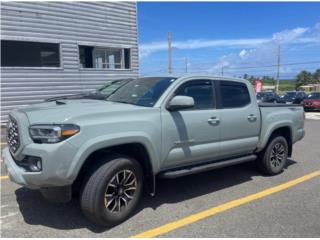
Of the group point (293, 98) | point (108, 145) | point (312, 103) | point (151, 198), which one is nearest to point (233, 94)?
point (151, 198)

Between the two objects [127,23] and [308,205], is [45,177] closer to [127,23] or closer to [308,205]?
[308,205]

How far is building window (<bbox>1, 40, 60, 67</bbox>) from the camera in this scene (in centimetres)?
1195

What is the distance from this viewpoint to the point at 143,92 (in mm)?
4559

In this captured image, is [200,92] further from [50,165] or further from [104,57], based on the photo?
[104,57]

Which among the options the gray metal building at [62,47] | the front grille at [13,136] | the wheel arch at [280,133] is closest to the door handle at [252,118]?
the wheel arch at [280,133]

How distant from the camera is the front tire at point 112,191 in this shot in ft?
11.8

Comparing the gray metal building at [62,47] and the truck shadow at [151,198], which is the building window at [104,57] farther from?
the truck shadow at [151,198]

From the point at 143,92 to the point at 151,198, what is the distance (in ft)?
5.07

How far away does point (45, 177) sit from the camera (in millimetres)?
3363

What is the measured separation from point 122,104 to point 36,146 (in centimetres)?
128

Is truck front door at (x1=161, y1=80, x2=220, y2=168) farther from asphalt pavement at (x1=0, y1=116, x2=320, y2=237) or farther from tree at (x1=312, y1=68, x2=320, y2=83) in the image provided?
tree at (x1=312, y1=68, x2=320, y2=83)

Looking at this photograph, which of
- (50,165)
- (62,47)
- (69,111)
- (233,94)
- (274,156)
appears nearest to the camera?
(50,165)

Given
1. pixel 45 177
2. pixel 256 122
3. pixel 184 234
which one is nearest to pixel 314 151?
pixel 256 122

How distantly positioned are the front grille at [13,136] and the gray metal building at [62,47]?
9.01m
